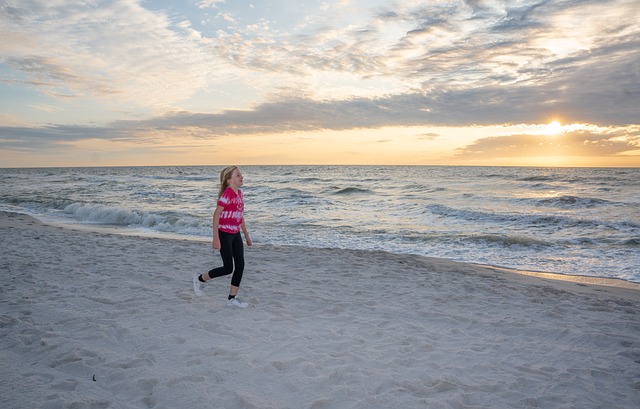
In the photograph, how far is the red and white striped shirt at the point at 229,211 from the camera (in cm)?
567

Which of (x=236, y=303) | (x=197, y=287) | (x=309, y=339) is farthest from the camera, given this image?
(x=197, y=287)

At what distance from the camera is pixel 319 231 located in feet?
52.8

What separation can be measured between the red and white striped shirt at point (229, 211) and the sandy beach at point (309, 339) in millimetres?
1202

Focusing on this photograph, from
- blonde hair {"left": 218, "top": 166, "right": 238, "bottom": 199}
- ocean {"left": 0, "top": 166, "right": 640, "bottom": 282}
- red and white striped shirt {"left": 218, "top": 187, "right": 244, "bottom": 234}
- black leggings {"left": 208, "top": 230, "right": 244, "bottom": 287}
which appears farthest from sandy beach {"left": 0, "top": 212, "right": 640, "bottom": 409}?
ocean {"left": 0, "top": 166, "right": 640, "bottom": 282}

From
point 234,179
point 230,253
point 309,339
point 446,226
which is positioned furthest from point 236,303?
point 446,226

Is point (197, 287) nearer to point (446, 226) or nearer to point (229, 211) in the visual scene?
point (229, 211)

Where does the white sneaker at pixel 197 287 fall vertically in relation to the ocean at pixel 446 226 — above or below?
above

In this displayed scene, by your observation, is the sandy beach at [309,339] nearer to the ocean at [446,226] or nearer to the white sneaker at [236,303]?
the white sneaker at [236,303]

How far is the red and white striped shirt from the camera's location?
5.67 m

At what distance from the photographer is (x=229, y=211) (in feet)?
18.7

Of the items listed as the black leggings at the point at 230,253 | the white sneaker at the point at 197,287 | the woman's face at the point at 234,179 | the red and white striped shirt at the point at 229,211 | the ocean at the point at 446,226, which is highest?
the woman's face at the point at 234,179

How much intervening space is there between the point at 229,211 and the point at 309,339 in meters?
2.12

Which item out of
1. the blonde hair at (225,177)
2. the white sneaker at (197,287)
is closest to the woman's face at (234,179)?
the blonde hair at (225,177)

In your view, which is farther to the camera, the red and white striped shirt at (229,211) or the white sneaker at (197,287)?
the white sneaker at (197,287)
